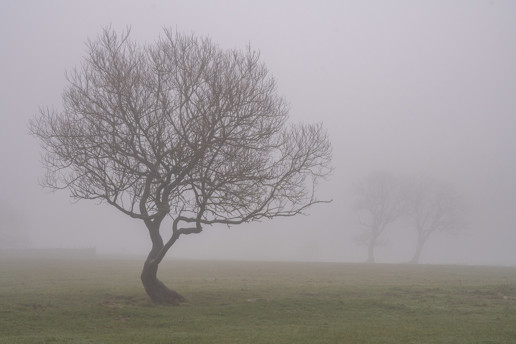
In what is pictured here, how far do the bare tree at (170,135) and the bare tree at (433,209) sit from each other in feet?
244

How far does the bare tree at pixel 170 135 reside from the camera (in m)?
19.4

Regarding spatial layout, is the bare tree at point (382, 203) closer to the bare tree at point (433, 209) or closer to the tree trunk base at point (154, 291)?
the bare tree at point (433, 209)

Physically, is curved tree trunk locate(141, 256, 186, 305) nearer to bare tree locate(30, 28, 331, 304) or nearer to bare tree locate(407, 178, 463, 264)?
bare tree locate(30, 28, 331, 304)

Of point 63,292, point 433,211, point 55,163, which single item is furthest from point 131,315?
point 433,211

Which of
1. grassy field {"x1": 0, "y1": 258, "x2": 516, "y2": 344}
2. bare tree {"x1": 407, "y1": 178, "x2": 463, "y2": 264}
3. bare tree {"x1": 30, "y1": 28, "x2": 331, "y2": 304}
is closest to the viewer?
grassy field {"x1": 0, "y1": 258, "x2": 516, "y2": 344}

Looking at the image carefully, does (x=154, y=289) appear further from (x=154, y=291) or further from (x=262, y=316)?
(x=262, y=316)

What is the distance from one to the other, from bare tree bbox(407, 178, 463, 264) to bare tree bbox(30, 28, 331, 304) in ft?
244

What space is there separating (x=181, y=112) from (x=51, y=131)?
277 inches

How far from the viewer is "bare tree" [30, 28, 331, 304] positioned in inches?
765

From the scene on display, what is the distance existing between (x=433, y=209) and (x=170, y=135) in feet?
261

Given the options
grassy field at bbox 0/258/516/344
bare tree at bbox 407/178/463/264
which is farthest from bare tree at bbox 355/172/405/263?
grassy field at bbox 0/258/516/344

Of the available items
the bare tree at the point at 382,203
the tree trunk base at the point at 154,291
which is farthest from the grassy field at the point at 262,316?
the bare tree at the point at 382,203

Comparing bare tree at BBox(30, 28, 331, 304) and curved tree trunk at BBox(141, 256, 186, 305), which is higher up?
bare tree at BBox(30, 28, 331, 304)

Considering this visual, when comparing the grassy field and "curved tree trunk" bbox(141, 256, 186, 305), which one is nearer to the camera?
the grassy field
